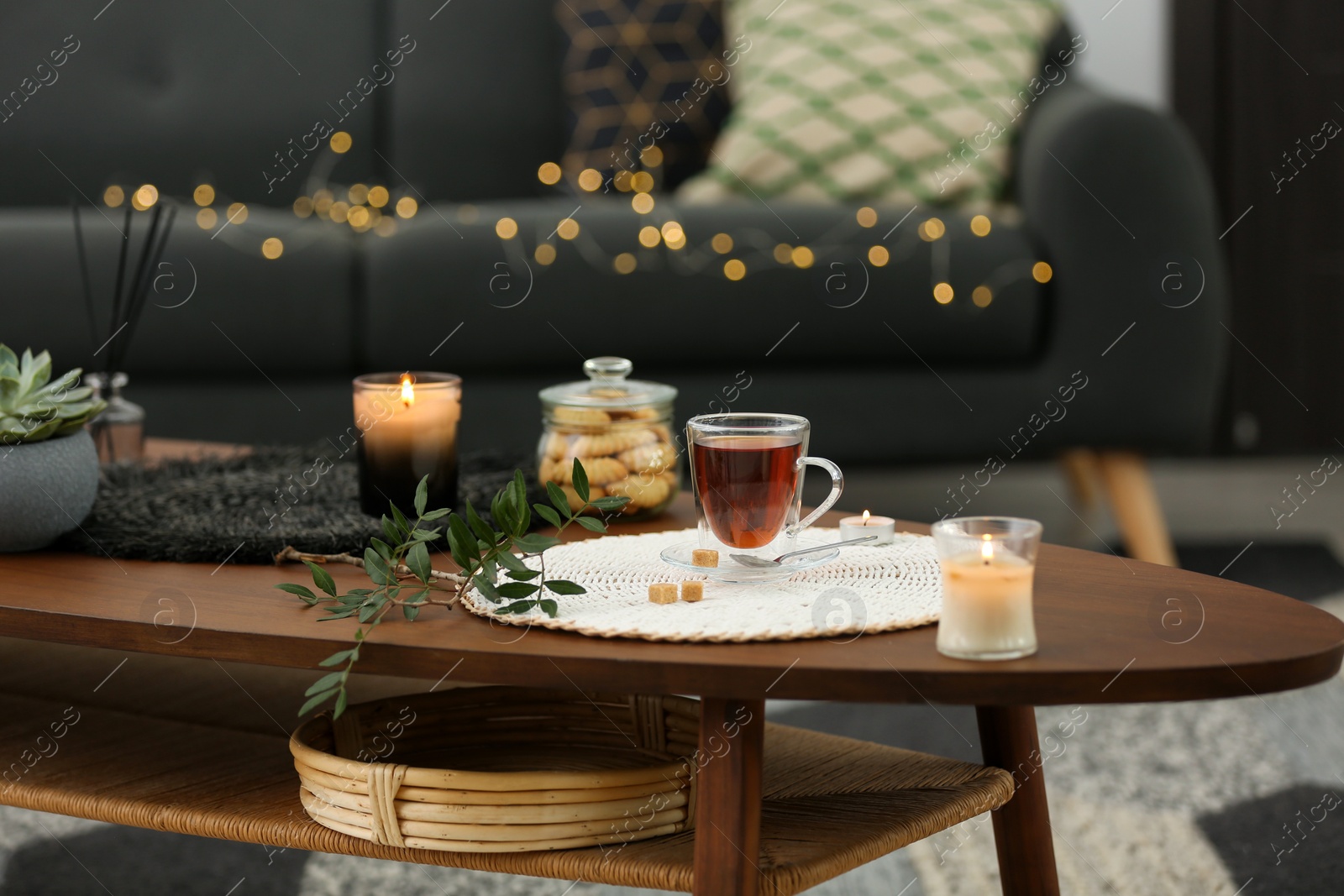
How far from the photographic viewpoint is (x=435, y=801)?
70 centimetres

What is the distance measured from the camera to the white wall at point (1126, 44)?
2.81m

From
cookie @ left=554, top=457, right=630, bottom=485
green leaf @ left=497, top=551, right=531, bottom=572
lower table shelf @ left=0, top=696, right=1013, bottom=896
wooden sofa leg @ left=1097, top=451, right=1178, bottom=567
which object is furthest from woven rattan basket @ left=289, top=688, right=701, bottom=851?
wooden sofa leg @ left=1097, top=451, right=1178, bottom=567

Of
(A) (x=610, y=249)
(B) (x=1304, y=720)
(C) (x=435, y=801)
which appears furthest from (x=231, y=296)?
(B) (x=1304, y=720)

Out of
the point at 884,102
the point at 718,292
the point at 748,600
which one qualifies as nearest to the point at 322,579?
the point at 748,600

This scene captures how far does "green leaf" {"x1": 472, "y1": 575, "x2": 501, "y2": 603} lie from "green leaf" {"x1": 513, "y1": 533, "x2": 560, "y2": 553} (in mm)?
38

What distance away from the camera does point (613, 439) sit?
102 centimetres

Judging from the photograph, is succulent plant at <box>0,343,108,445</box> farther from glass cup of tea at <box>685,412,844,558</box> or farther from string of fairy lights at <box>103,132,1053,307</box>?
string of fairy lights at <box>103,132,1053,307</box>

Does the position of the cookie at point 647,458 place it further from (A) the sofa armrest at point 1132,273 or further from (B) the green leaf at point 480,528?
(A) the sofa armrest at point 1132,273

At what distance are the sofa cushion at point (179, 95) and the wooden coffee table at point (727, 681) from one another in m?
1.81

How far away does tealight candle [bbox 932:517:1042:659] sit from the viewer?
0.61 metres

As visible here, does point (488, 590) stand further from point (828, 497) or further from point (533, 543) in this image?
point (828, 497)

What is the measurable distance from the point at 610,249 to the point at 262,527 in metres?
1.07

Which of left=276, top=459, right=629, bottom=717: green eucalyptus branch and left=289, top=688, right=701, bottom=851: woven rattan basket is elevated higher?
left=276, top=459, right=629, bottom=717: green eucalyptus branch

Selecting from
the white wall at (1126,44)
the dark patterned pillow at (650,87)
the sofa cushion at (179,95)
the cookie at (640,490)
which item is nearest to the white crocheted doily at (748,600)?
the cookie at (640,490)
